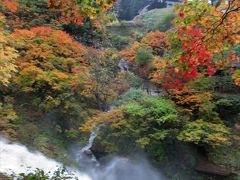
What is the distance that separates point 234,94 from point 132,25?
11.4 meters

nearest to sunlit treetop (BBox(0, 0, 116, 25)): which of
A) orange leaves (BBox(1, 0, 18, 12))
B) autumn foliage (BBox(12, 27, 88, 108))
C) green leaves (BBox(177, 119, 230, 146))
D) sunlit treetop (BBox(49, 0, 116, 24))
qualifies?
sunlit treetop (BBox(49, 0, 116, 24))

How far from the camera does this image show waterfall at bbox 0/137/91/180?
8.88 metres

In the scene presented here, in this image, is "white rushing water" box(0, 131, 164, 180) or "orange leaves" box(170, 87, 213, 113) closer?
"white rushing water" box(0, 131, 164, 180)

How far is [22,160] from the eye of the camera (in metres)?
9.27

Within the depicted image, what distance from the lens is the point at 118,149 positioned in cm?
1022

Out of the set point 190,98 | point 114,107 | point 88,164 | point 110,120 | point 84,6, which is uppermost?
point 84,6

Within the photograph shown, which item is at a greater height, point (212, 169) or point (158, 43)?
point (158, 43)

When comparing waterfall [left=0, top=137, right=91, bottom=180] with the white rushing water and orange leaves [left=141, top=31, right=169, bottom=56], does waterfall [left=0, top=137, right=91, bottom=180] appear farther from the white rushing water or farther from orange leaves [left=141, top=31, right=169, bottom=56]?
orange leaves [left=141, top=31, right=169, bottom=56]

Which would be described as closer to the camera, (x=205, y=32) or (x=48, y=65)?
(x=205, y=32)

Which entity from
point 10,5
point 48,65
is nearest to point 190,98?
point 48,65

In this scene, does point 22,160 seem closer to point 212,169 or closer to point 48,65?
point 48,65

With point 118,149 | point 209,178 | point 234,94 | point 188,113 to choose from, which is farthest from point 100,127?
point 234,94

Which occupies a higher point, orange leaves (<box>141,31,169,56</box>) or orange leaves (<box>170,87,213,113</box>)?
orange leaves (<box>141,31,169,56</box>)

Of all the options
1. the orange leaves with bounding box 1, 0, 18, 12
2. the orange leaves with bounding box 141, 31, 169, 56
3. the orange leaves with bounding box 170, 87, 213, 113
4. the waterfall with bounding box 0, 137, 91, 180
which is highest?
the orange leaves with bounding box 1, 0, 18, 12
